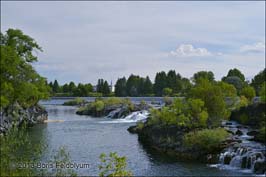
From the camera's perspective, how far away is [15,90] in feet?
133

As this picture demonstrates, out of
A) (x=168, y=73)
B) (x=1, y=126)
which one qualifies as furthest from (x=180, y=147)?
(x=168, y=73)

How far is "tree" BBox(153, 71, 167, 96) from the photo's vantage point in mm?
141125

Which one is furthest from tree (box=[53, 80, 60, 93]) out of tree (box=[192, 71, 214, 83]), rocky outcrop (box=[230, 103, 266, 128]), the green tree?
rocky outcrop (box=[230, 103, 266, 128])

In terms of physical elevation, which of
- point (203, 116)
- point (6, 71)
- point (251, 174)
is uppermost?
point (6, 71)

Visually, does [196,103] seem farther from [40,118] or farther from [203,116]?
[40,118]

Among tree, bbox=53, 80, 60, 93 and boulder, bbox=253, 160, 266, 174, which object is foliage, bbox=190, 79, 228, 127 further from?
tree, bbox=53, 80, 60, 93

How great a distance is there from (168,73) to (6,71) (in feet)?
354

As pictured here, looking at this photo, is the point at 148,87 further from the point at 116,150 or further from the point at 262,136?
the point at 116,150

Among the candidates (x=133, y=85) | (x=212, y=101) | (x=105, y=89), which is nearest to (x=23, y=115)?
(x=212, y=101)

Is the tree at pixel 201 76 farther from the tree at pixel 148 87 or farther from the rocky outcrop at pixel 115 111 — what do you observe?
the tree at pixel 148 87

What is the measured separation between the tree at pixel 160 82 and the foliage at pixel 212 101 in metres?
103

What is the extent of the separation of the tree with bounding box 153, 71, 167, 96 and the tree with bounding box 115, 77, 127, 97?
545 inches

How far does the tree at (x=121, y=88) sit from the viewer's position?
150625 millimetres

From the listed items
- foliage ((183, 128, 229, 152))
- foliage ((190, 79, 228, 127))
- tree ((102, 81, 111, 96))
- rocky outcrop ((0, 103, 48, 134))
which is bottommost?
foliage ((183, 128, 229, 152))
